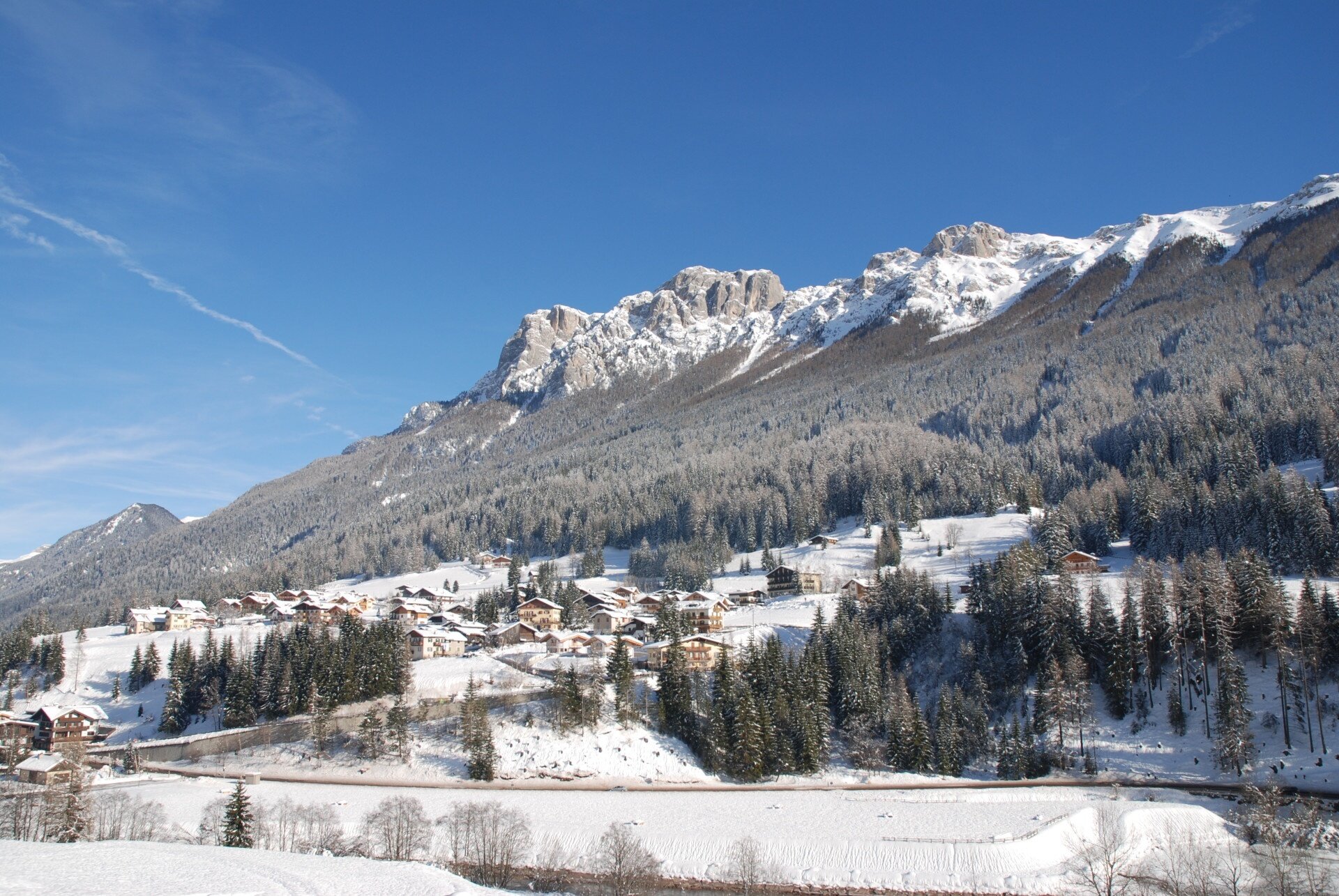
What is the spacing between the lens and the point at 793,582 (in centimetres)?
12375

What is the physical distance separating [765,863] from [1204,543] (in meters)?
77.3

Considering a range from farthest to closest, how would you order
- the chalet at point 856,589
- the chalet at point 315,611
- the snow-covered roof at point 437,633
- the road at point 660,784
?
1. the chalet at point 315,611
2. the chalet at point 856,589
3. the snow-covered roof at point 437,633
4. the road at point 660,784

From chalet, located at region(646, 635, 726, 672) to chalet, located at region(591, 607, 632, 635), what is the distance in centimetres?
1718

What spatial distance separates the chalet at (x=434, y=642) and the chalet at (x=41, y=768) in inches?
1316

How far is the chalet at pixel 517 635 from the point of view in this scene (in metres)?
104

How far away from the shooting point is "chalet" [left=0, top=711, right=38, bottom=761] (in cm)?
7538

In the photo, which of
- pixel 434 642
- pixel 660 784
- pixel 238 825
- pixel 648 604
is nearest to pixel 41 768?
pixel 238 825

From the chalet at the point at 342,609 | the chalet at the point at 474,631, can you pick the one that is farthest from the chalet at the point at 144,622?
the chalet at the point at 474,631

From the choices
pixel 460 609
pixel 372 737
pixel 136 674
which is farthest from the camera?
pixel 460 609

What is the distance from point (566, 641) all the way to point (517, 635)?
9.46 metres

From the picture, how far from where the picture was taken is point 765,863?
47.5 m

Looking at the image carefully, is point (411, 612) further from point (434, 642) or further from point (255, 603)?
point (255, 603)

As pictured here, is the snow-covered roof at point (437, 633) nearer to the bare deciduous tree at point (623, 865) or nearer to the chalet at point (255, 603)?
the bare deciduous tree at point (623, 865)

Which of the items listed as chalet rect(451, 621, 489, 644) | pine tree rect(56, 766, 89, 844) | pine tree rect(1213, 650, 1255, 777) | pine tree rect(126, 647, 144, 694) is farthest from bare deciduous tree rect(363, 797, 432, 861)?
pine tree rect(126, 647, 144, 694)
